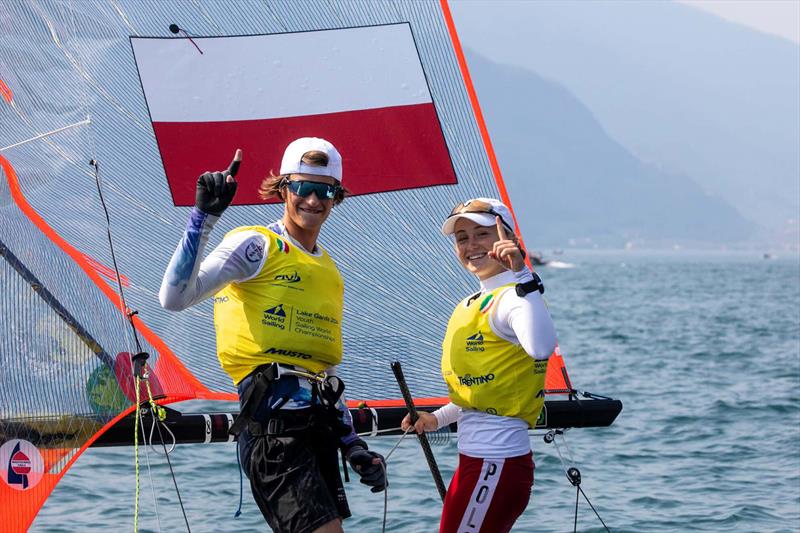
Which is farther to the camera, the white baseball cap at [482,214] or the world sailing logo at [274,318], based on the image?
the white baseball cap at [482,214]

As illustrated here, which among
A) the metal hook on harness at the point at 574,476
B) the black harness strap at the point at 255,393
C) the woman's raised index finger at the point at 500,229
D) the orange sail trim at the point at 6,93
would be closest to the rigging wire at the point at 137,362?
the orange sail trim at the point at 6,93

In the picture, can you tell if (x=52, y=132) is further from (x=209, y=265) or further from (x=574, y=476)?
(x=574, y=476)

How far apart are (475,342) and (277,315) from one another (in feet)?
2.30

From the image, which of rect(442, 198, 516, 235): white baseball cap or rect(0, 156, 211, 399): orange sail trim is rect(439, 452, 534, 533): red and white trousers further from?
rect(0, 156, 211, 399): orange sail trim

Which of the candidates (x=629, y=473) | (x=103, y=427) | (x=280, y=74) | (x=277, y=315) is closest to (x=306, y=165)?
(x=277, y=315)

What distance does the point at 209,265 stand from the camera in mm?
3494

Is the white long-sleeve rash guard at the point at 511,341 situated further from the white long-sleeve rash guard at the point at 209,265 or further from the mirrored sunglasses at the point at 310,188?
the mirrored sunglasses at the point at 310,188

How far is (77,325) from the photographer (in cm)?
457

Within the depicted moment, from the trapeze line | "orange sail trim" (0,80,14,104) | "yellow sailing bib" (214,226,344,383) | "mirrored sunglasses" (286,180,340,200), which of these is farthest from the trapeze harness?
"orange sail trim" (0,80,14,104)

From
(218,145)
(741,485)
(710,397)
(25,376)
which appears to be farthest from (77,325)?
(710,397)

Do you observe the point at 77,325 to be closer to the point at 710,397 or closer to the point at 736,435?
the point at 736,435

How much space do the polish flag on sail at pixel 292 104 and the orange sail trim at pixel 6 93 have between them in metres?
0.60

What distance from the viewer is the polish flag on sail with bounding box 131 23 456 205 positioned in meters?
5.30

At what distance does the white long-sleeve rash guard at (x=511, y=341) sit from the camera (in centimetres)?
364
